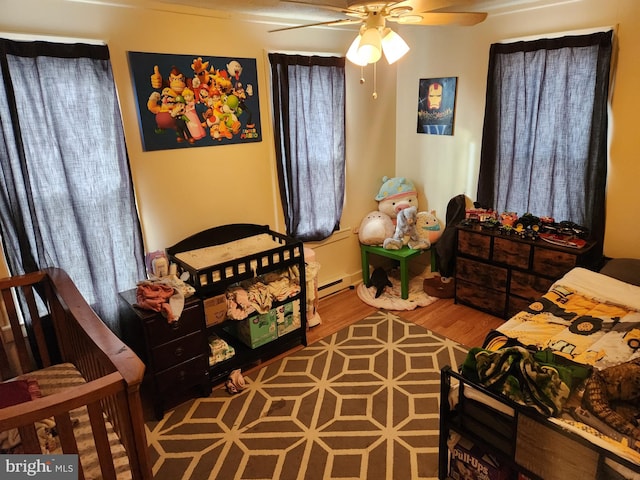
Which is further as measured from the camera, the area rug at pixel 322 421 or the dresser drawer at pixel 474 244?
the dresser drawer at pixel 474 244

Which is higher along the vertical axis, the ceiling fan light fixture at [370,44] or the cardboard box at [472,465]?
the ceiling fan light fixture at [370,44]

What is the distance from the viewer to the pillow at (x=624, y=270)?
2771 millimetres

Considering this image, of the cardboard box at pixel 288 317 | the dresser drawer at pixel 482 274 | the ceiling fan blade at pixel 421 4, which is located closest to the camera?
the ceiling fan blade at pixel 421 4

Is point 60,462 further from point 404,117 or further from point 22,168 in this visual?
point 404,117

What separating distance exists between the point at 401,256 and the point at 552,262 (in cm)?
→ 119

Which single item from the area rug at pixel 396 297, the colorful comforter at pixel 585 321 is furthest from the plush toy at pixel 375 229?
the colorful comforter at pixel 585 321

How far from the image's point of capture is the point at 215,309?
2773 millimetres

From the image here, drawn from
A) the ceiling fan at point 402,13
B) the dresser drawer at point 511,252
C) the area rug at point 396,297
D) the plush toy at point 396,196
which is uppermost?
the ceiling fan at point 402,13

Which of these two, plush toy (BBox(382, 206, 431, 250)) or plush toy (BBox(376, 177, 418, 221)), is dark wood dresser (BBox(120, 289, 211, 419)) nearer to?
plush toy (BBox(382, 206, 431, 250))

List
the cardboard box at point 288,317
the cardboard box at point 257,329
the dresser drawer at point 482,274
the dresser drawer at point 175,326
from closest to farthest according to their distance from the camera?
the dresser drawer at point 175,326 → the cardboard box at point 257,329 → the cardboard box at point 288,317 → the dresser drawer at point 482,274

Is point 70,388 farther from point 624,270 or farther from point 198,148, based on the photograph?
point 624,270

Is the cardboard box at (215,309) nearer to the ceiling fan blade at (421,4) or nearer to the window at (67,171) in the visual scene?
the window at (67,171)

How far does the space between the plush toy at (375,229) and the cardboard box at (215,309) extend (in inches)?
68.4

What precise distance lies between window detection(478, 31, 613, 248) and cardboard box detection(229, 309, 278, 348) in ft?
6.98
